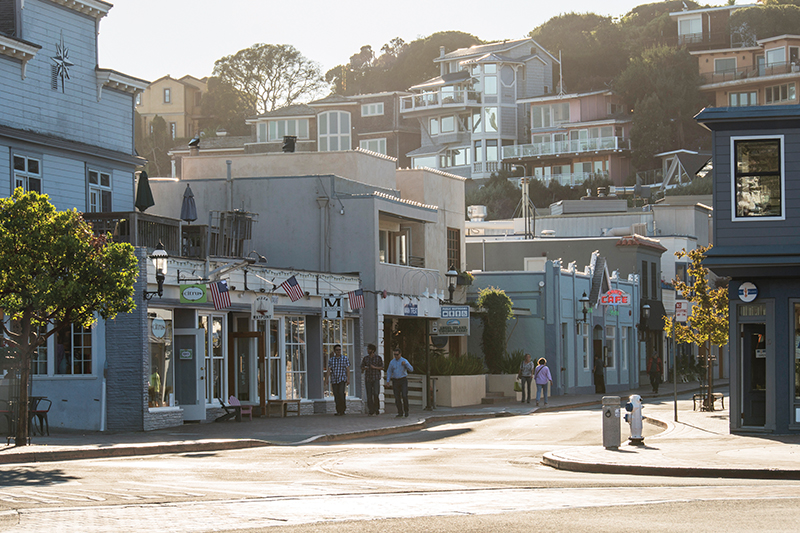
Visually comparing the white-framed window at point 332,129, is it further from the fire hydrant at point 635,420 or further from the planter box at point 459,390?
the fire hydrant at point 635,420

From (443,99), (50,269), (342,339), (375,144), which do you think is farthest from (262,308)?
(375,144)

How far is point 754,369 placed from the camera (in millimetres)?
20812

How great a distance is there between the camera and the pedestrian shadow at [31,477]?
1308 cm

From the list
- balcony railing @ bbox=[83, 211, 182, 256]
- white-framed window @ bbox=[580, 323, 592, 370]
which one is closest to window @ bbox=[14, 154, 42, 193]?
balcony railing @ bbox=[83, 211, 182, 256]

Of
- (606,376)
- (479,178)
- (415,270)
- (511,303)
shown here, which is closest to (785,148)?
(415,270)

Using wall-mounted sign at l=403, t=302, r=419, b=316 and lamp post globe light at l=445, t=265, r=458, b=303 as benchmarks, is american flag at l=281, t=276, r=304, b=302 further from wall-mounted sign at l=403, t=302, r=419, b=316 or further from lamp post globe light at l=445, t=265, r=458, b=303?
lamp post globe light at l=445, t=265, r=458, b=303

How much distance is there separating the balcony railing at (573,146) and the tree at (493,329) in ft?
181

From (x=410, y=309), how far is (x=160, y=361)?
11590mm

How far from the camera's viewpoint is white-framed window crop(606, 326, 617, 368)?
49.7 metres

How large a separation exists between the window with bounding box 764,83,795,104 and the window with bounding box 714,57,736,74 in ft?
12.9

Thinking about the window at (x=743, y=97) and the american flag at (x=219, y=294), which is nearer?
the american flag at (x=219, y=294)

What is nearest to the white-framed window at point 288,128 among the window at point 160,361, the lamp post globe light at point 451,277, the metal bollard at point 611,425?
the lamp post globe light at point 451,277

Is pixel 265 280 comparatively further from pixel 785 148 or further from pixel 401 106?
pixel 401 106

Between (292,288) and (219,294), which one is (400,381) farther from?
(219,294)
